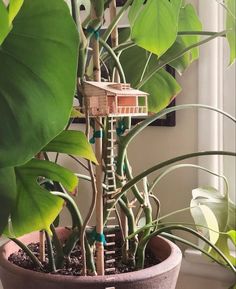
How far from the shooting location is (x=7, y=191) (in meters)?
0.66

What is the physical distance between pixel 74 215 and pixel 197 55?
46 cm

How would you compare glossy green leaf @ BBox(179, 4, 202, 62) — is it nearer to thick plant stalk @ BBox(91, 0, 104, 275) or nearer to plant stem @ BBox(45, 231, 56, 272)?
thick plant stalk @ BBox(91, 0, 104, 275)

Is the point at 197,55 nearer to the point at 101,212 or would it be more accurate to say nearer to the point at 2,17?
the point at 101,212

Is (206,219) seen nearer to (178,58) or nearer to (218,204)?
(218,204)

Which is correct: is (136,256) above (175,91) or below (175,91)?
below

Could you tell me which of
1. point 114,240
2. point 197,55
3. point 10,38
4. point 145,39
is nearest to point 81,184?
point 114,240

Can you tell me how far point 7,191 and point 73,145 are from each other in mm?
122

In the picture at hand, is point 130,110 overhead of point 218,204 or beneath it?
overhead

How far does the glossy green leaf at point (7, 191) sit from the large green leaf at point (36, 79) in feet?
0.32

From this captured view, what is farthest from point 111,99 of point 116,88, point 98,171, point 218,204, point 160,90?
point 218,204

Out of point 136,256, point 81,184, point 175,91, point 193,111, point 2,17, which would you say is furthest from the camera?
point 81,184

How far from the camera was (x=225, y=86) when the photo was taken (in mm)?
1189

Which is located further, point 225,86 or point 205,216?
point 225,86

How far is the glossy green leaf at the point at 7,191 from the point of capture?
0.65 metres
